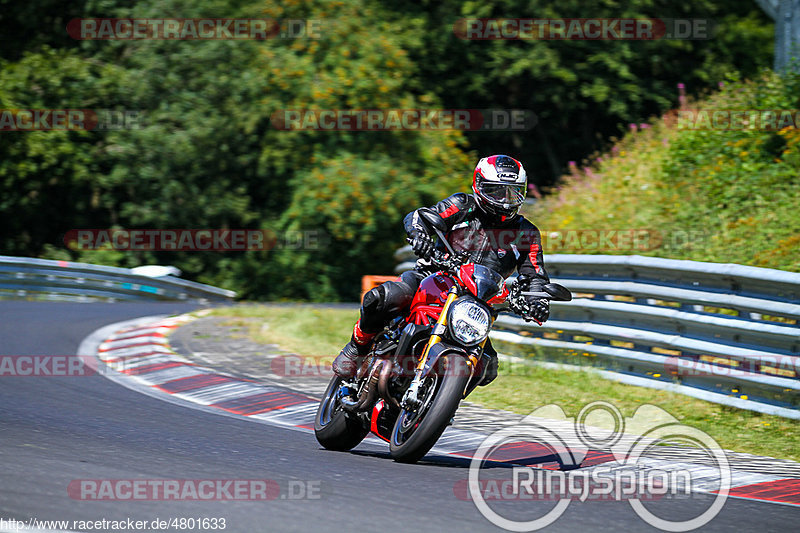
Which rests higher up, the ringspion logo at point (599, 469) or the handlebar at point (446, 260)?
the handlebar at point (446, 260)

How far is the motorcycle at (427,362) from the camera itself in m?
6.16

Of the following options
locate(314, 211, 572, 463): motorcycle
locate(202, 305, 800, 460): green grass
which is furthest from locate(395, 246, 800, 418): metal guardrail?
locate(314, 211, 572, 463): motorcycle

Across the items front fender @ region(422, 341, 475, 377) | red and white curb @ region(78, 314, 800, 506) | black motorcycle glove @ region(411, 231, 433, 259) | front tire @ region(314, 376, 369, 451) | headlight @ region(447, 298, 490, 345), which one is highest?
black motorcycle glove @ region(411, 231, 433, 259)

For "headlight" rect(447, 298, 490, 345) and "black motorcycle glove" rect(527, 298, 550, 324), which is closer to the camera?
"headlight" rect(447, 298, 490, 345)

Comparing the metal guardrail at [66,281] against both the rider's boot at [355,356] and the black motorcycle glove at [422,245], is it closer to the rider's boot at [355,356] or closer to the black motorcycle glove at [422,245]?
the rider's boot at [355,356]

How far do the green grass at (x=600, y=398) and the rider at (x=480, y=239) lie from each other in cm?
229

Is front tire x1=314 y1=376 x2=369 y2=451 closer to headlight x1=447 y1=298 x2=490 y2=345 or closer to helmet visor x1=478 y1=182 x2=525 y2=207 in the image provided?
headlight x1=447 y1=298 x2=490 y2=345

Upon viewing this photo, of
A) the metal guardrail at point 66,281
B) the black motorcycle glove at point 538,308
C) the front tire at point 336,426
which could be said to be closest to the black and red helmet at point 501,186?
the black motorcycle glove at point 538,308

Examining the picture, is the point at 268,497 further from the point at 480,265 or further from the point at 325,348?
the point at 325,348

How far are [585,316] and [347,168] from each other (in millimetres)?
12323

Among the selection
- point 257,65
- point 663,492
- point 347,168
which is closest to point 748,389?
point 663,492

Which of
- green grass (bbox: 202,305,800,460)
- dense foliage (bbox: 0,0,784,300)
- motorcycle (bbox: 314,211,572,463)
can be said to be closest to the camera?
motorcycle (bbox: 314,211,572,463)

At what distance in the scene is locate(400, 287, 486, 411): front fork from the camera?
6262mm

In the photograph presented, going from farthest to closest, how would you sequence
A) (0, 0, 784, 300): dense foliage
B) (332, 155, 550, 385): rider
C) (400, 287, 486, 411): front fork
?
(0, 0, 784, 300): dense foliage
(332, 155, 550, 385): rider
(400, 287, 486, 411): front fork
